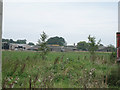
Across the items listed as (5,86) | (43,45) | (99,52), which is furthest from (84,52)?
(5,86)

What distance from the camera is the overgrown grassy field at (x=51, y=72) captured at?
232 cm

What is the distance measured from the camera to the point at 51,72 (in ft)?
8.68

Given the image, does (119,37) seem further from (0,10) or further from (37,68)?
(0,10)

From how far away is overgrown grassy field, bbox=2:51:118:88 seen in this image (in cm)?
232

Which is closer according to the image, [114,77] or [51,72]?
[114,77]

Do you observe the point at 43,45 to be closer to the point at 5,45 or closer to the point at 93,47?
the point at 5,45

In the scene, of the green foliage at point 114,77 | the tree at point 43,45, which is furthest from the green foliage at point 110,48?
the tree at point 43,45

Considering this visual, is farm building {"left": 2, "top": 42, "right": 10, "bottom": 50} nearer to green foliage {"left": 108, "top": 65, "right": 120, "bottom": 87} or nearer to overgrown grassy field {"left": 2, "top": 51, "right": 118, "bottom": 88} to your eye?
Result: overgrown grassy field {"left": 2, "top": 51, "right": 118, "bottom": 88}

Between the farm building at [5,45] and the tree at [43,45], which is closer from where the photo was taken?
the farm building at [5,45]

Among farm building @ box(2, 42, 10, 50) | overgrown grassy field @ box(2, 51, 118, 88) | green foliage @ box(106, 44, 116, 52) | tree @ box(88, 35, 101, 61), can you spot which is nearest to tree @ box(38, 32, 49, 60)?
overgrown grassy field @ box(2, 51, 118, 88)

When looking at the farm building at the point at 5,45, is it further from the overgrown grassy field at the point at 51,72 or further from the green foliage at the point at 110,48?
the green foliage at the point at 110,48

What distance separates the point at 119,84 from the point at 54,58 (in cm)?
131

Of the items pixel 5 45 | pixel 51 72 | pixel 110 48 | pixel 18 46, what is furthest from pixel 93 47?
pixel 5 45

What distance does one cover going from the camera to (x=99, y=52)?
340 centimetres
